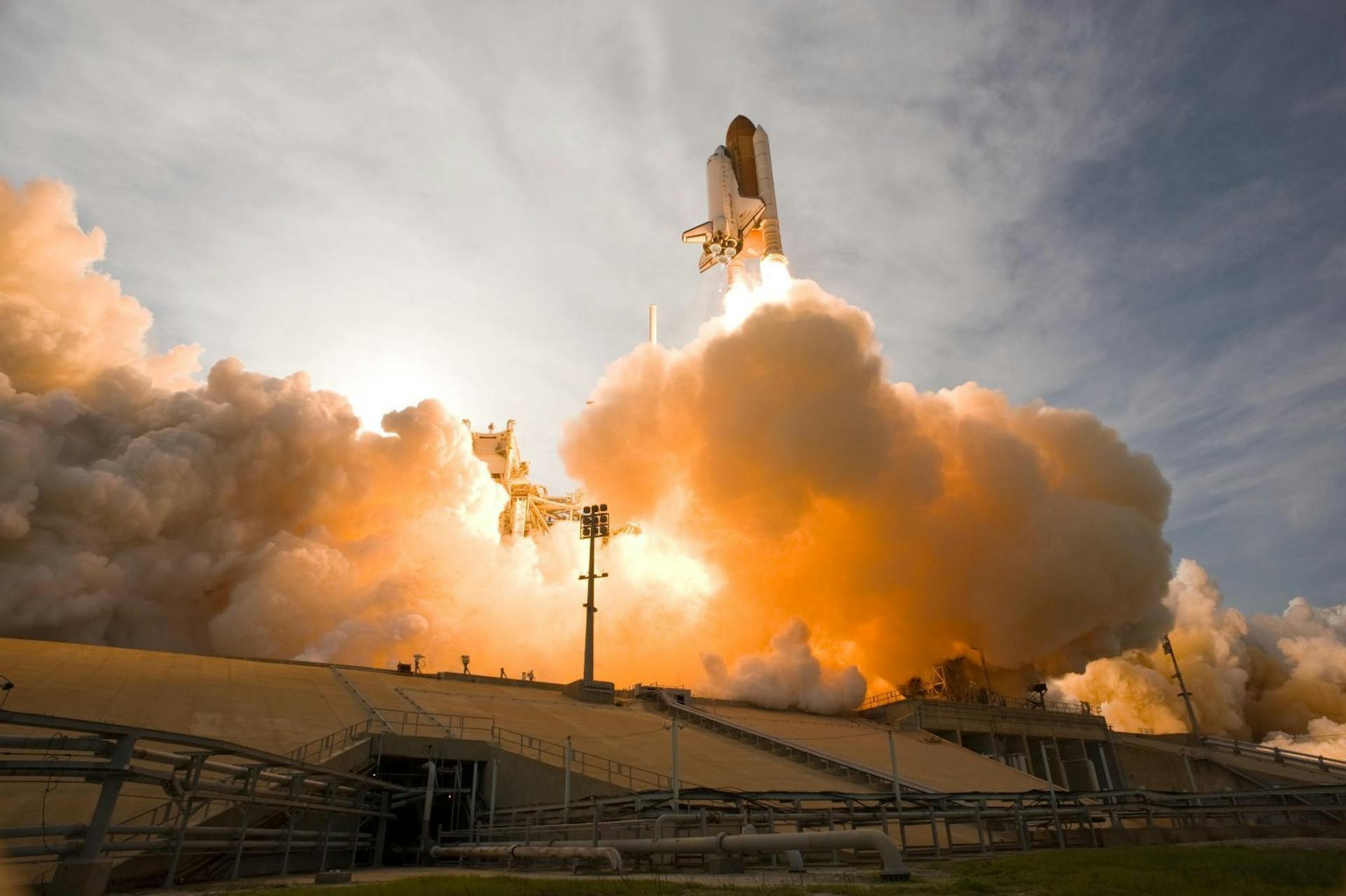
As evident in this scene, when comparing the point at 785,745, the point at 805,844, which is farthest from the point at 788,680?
the point at 805,844

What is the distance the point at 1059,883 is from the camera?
424 inches

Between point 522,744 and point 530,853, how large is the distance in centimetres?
998

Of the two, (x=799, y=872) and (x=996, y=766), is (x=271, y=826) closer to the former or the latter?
(x=799, y=872)

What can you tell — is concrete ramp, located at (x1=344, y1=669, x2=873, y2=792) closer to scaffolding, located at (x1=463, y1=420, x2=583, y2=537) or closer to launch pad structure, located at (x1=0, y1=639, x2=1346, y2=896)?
launch pad structure, located at (x1=0, y1=639, x2=1346, y2=896)

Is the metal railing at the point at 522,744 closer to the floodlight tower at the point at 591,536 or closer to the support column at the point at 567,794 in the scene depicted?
the support column at the point at 567,794

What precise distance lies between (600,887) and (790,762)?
25828 mm

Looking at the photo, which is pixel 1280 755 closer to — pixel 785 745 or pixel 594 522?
pixel 785 745

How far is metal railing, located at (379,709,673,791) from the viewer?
25.1 meters

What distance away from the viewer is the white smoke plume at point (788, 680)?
4850 centimetres

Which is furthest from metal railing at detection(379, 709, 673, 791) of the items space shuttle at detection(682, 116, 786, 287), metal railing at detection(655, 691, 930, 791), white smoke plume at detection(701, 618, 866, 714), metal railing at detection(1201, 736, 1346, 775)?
metal railing at detection(1201, 736, 1346, 775)

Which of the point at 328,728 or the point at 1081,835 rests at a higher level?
the point at 328,728

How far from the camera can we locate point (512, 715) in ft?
108

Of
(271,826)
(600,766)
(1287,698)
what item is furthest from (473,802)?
(1287,698)

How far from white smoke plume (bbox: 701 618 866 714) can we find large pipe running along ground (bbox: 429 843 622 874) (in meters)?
28.5
